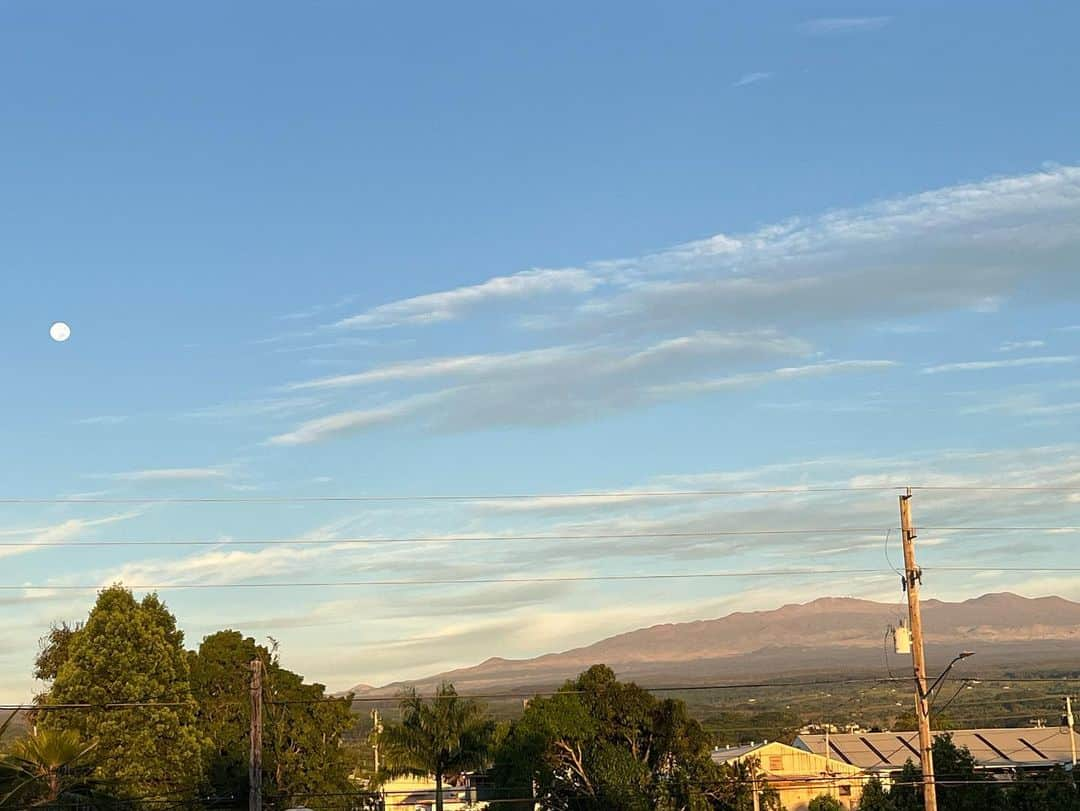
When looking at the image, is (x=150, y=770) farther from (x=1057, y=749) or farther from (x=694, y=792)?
(x=1057, y=749)

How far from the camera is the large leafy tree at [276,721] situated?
8062cm

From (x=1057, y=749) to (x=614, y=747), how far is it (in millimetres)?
60264

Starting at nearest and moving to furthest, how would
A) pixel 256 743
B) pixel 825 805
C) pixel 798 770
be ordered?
pixel 256 743 → pixel 825 805 → pixel 798 770

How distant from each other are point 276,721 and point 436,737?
907 centimetres

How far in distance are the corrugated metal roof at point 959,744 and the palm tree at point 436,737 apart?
144 ft

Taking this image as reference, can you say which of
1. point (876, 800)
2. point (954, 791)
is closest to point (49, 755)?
point (876, 800)

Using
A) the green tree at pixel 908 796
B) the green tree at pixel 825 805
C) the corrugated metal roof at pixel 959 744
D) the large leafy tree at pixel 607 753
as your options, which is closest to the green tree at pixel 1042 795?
the green tree at pixel 908 796

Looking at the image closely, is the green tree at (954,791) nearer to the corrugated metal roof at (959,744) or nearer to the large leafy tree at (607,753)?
the large leafy tree at (607,753)

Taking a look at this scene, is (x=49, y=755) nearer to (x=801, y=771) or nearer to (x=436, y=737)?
(x=436, y=737)

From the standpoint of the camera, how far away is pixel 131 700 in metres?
68.1

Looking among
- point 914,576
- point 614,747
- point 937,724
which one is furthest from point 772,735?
point 914,576

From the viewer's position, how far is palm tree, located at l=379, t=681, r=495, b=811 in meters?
83.1

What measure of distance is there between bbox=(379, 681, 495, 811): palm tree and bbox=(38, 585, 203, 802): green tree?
48.5 feet

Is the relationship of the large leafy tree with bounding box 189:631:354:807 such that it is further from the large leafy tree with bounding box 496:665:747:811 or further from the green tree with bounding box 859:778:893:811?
the green tree with bounding box 859:778:893:811
